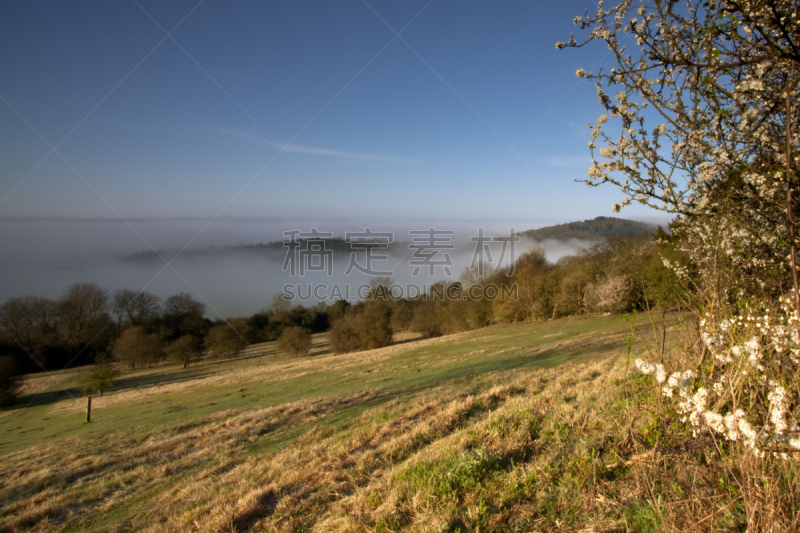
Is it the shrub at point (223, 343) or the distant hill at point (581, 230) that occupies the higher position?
the distant hill at point (581, 230)

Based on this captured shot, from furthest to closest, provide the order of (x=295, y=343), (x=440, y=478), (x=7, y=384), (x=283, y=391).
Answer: (x=295, y=343) < (x=7, y=384) < (x=283, y=391) < (x=440, y=478)

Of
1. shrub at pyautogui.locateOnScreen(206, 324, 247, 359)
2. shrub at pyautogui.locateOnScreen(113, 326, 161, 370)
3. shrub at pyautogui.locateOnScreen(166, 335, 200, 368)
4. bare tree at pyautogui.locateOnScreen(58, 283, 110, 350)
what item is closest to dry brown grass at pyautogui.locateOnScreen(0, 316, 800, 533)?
shrub at pyautogui.locateOnScreen(166, 335, 200, 368)

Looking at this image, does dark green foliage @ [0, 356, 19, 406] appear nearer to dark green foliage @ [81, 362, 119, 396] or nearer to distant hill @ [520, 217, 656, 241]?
dark green foliage @ [81, 362, 119, 396]

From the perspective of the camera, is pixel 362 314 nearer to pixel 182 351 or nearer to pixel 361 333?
pixel 361 333

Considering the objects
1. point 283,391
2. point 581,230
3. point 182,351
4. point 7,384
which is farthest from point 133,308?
point 581,230

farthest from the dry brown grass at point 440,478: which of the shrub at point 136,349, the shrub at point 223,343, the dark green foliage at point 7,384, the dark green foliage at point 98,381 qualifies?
the shrub at point 136,349

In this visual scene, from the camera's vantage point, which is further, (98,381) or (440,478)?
(98,381)

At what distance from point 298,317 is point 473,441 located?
67.2m

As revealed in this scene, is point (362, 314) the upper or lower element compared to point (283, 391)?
upper

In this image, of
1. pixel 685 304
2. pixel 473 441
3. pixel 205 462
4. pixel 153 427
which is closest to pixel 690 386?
pixel 685 304

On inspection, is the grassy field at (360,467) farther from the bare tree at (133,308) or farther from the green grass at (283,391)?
the bare tree at (133,308)

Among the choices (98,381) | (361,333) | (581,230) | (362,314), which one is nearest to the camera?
(98,381)

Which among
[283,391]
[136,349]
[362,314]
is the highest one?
[362,314]

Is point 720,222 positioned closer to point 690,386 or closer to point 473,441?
point 690,386
